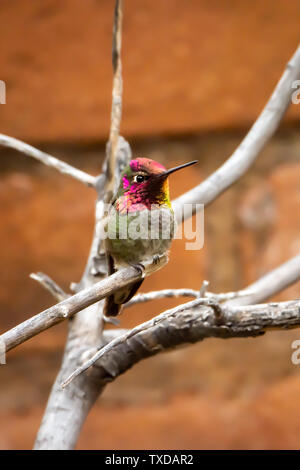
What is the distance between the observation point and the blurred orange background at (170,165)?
939mm

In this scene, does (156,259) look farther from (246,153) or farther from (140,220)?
(246,153)

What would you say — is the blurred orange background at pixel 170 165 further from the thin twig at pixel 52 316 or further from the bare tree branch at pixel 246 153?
the thin twig at pixel 52 316

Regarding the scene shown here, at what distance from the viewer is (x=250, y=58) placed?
0.95 meters

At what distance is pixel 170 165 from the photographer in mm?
931

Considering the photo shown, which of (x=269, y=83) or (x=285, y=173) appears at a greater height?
(x=269, y=83)

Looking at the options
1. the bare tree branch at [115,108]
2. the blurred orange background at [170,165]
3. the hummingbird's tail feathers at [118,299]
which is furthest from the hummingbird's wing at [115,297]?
the blurred orange background at [170,165]

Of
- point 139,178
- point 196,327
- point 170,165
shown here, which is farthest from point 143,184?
point 170,165

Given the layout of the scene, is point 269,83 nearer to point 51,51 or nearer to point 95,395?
point 51,51

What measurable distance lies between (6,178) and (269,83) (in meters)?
0.38

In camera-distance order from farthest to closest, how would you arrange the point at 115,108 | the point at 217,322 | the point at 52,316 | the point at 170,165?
the point at 170,165 < the point at 115,108 < the point at 217,322 < the point at 52,316

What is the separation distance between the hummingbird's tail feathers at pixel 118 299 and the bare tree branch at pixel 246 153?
0.13m

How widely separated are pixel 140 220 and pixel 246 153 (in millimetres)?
182
